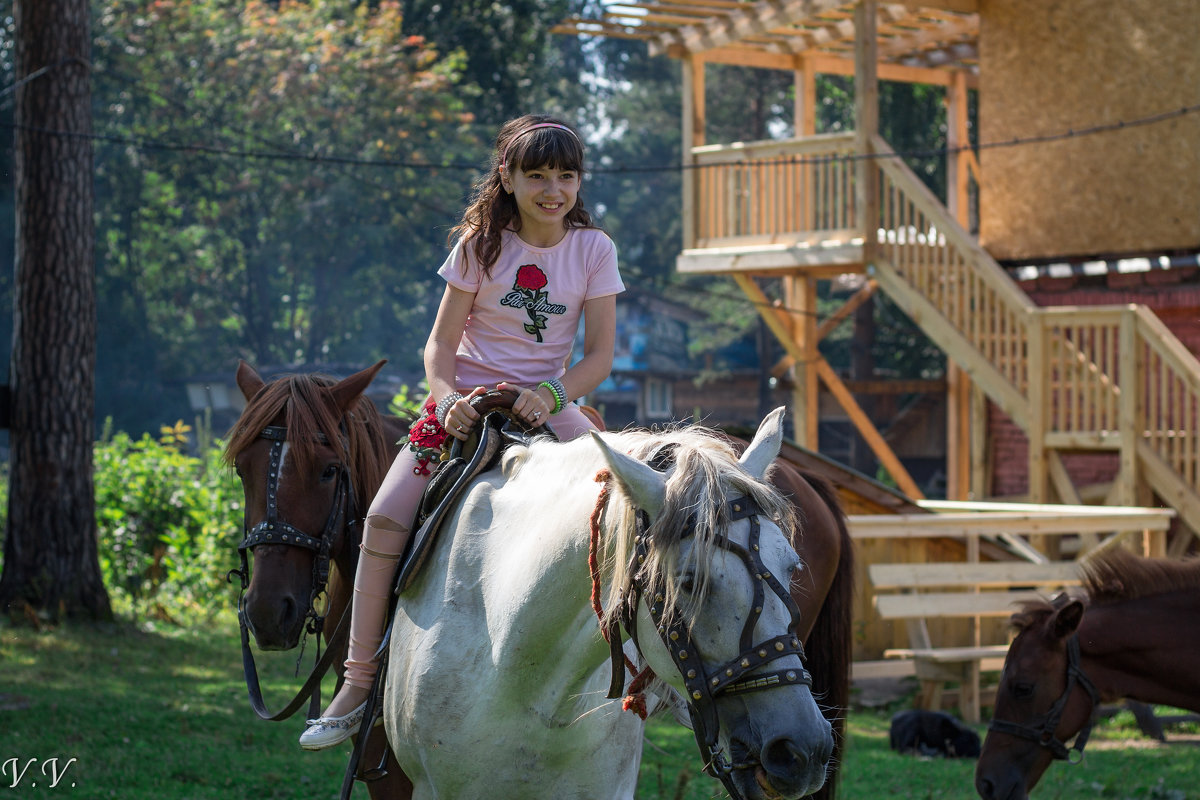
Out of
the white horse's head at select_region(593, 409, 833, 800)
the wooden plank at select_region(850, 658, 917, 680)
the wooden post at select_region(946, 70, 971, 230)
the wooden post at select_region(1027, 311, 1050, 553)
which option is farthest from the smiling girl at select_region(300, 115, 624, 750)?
the wooden post at select_region(946, 70, 971, 230)

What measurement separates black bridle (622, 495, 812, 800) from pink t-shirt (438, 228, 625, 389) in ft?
4.23

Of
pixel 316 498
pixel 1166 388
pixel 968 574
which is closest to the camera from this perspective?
pixel 316 498

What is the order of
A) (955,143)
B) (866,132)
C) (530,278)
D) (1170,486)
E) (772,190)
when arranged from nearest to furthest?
1. (530,278)
2. (1170,486)
3. (866,132)
4. (772,190)
5. (955,143)

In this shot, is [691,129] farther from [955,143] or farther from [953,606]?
[953,606]

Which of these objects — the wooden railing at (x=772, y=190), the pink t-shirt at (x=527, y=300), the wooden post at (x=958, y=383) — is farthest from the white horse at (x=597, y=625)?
the wooden post at (x=958, y=383)

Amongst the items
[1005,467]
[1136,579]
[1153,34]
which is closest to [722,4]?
[1153,34]

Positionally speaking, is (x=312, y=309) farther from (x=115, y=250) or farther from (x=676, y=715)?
(x=676, y=715)

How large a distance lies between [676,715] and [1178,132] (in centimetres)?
1207

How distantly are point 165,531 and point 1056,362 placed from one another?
895 cm

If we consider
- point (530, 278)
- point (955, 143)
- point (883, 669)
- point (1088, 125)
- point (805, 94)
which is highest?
point (805, 94)

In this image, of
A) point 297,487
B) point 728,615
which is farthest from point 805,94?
point 728,615

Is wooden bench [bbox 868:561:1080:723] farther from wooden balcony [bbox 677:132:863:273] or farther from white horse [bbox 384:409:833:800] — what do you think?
white horse [bbox 384:409:833:800]

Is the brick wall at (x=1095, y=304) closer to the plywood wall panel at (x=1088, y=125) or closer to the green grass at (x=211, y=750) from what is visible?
the plywood wall panel at (x=1088, y=125)

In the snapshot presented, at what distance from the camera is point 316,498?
3826mm
